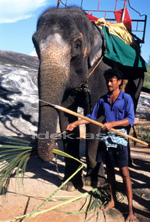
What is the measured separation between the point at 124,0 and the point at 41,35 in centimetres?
417

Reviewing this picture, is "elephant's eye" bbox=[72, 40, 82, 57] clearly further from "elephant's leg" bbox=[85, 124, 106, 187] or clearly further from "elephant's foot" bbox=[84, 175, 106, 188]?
"elephant's foot" bbox=[84, 175, 106, 188]

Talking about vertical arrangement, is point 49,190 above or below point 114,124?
below

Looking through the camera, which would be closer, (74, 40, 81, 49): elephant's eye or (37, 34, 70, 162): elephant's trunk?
(37, 34, 70, 162): elephant's trunk

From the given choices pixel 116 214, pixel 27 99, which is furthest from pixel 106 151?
pixel 27 99

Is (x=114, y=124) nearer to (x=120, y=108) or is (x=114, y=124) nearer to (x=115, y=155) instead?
(x=120, y=108)

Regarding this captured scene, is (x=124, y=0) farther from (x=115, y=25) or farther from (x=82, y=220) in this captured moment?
(x=82, y=220)

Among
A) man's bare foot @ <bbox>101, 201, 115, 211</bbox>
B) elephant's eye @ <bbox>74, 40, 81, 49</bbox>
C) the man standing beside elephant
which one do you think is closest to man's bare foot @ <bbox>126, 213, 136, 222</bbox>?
the man standing beside elephant

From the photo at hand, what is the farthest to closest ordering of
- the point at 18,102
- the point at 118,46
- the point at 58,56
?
the point at 18,102, the point at 118,46, the point at 58,56

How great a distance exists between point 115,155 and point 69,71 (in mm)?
1263

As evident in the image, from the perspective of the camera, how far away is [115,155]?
136 inches

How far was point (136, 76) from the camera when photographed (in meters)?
6.13

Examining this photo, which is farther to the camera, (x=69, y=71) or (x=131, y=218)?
(x=69, y=71)

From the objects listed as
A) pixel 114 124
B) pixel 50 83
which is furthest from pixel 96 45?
pixel 114 124

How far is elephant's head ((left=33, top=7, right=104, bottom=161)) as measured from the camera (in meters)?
3.42
